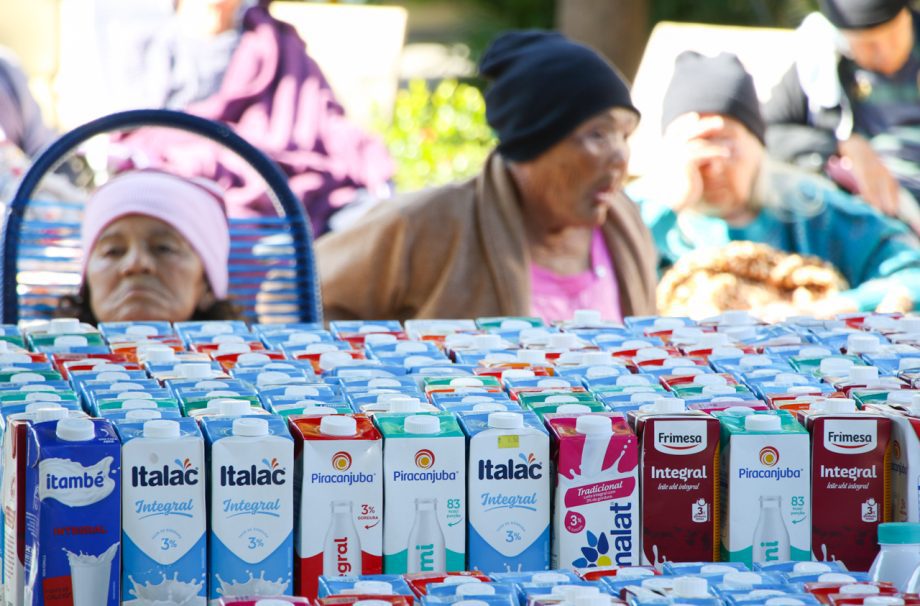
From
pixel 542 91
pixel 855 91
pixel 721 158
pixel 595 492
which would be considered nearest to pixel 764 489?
pixel 595 492

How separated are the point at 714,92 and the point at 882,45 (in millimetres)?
921

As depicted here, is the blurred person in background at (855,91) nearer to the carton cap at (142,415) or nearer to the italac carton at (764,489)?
the italac carton at (764,489)

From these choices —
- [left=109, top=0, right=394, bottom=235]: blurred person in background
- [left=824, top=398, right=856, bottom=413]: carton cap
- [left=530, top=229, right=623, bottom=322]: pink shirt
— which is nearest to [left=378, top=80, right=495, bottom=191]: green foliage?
[left=109, top=0, right=394, bottom=235]: blurred person in background

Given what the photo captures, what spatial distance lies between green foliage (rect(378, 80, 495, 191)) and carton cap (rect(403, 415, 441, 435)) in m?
5.83

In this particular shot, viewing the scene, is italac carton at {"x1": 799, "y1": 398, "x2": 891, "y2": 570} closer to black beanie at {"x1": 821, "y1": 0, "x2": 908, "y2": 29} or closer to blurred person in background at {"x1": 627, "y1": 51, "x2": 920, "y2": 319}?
blurred person in background at {"x1": 627, "y1": 51, "x2": 920, "y2": 319}

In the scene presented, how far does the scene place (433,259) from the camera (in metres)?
3.30

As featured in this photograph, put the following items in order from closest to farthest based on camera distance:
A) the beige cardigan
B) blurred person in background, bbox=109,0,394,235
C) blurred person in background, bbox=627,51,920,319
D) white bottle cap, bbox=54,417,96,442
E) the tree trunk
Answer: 1. white bottle cap, bbox=54,417,96,442
2. the beige cardigan
3. blurred person in background, bbox=627,51,920,319
4. blurred person in background, bbox=109,0,394,235
5. the tree trunk

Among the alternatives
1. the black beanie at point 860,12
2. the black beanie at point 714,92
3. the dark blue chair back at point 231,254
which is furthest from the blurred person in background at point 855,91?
the dark blue chair back at point 231,254

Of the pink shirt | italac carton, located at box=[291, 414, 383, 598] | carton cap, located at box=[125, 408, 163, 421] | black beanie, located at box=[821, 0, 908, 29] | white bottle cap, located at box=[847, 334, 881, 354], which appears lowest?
italac carton, located at box=[291, 414, 383, 598]

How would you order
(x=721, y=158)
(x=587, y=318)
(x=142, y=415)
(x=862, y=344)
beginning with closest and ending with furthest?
(x=142, y=415) < (x=862, y=344) < (x=587, y=318) < (x=721, y=158)

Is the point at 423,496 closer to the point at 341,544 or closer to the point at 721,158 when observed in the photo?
the point at 341,544

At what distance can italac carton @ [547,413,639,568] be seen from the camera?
1.56m

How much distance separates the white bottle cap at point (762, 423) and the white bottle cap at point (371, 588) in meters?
0.48

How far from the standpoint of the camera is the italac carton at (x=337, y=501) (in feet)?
4.99
